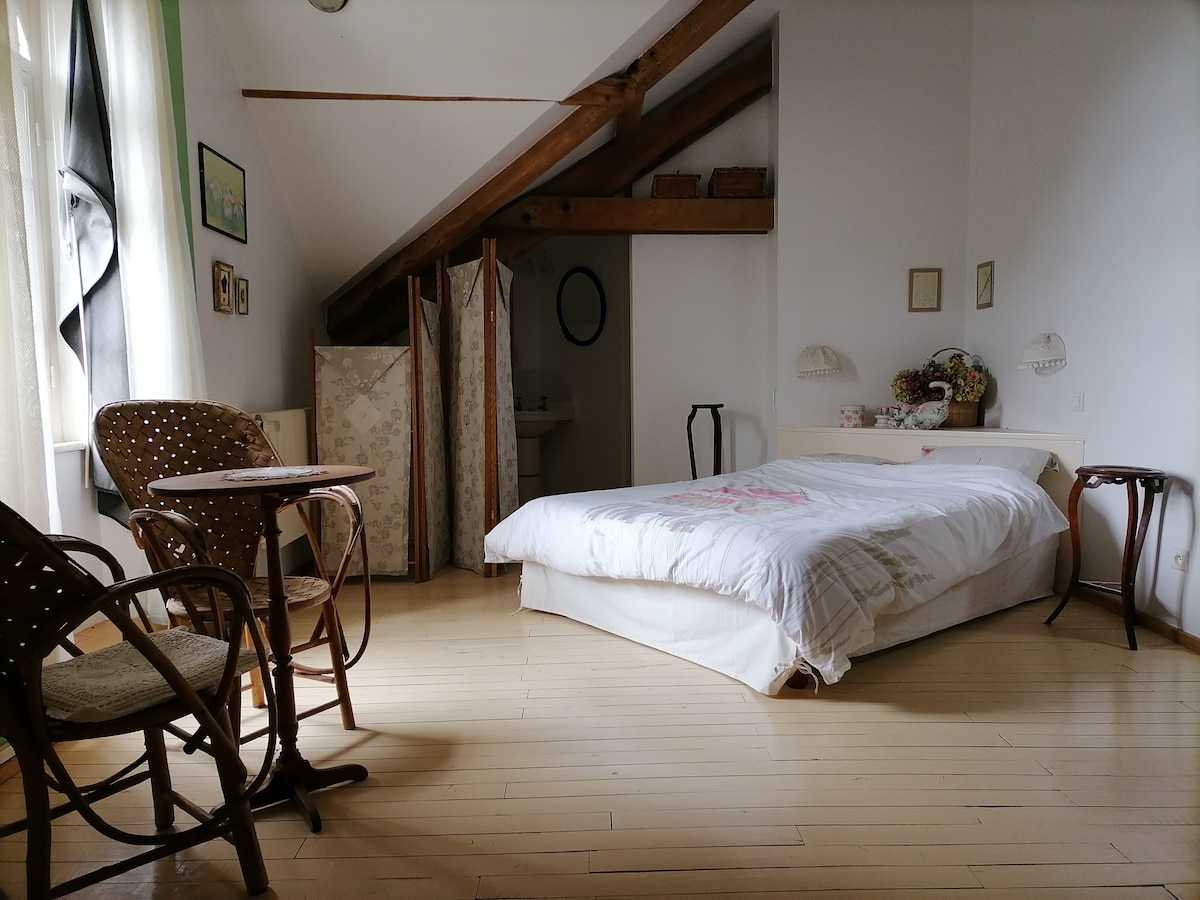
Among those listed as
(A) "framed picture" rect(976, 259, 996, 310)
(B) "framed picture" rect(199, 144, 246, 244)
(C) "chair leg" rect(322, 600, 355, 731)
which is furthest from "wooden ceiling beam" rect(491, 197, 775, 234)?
(C) "chair leg" rect(322, 600, 355, 731)

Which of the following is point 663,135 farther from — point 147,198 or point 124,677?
point 124,677

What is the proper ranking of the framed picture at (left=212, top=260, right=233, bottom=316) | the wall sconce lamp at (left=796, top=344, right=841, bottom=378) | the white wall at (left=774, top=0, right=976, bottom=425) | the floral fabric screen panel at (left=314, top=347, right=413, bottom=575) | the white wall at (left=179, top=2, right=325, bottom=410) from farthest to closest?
the wall sconce lamp at (left=796, top=344, right=841, bottom=378) < the white wall at (left=774, top=0, right=976, bottom=425) < the floral fabric screen panel at (left=314, top=347, right=413, bottom=575) < the framed picture at (left=212, top=260, right=233, bottom=316) < the white wall at (left=179, top=2, right=325, bottom=410)

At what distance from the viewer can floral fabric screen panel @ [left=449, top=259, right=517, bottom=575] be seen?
175 inches

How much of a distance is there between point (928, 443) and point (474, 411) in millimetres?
2588

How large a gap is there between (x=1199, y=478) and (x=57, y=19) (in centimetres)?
439

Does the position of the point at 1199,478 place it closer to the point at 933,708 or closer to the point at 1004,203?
the point at 933,708

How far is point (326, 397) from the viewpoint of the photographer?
4270 mm

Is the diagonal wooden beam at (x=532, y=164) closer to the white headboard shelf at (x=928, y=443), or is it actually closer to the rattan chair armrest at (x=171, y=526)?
the white headboard shelf at (x=928, y=443)

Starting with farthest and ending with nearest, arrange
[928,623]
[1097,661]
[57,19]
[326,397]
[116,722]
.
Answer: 1. [326,397]
2. [928,623]
3. [1097,661]
4. [57,19]
5. [116,722]

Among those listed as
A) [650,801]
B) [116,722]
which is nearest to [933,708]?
[650,801]

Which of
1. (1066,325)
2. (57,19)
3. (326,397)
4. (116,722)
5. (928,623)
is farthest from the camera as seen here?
(326,397)

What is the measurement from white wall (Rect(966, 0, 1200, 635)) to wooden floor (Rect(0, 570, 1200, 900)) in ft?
2.65

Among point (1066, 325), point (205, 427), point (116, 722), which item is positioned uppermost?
point (1066, 325)

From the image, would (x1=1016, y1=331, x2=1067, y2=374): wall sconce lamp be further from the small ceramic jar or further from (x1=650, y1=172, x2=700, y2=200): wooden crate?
(x1=650, y1=172, x2=700, y2=200): wooden crate
